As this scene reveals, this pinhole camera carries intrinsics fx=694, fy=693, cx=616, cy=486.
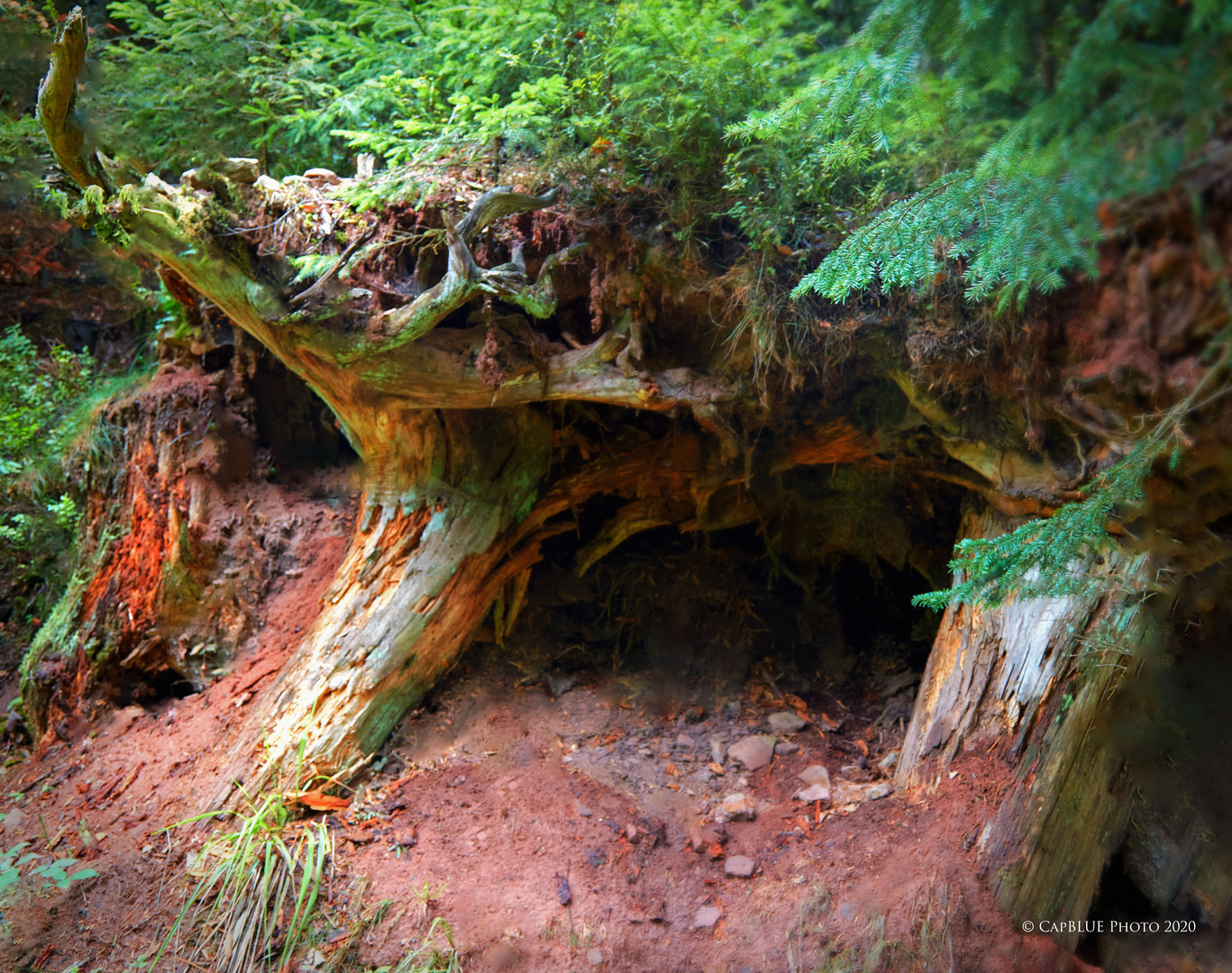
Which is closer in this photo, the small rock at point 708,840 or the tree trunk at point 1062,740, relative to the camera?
the tree trunk at point 1062,740

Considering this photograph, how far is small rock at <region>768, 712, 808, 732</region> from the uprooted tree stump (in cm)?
78

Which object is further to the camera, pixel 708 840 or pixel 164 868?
pixel 708 840

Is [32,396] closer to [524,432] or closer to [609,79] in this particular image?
[524,432]

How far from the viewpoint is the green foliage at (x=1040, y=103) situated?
2.80 ft

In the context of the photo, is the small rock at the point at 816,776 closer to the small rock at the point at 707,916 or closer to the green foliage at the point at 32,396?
the small rock at the point at 707,916

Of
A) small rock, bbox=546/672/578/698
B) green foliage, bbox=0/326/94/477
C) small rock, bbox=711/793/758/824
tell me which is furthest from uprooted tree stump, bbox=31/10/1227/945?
green foliage, bbox=0/326/94/477

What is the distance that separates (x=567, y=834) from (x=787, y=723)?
4.78 feet

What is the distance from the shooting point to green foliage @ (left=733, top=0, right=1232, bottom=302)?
0.85 metres

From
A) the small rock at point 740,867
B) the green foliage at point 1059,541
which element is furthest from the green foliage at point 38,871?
the green foliage at point 1059,541

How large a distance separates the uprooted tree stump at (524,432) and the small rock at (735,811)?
0.75m

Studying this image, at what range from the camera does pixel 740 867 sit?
3.06 metres

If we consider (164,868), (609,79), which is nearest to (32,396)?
(164,868)

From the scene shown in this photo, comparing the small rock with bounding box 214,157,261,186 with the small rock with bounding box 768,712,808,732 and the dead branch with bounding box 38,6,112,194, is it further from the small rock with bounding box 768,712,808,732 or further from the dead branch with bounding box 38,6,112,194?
the small rock with bounding box 768,712,808,732

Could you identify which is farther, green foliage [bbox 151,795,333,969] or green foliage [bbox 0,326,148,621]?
green foliage [bbox 0,326,148,621]
